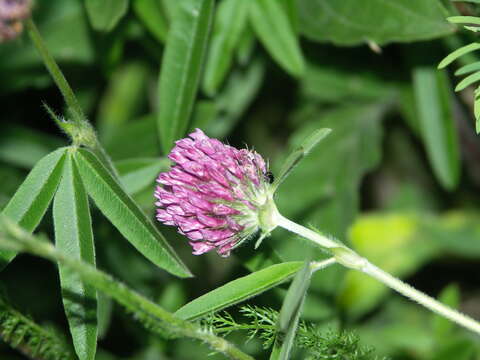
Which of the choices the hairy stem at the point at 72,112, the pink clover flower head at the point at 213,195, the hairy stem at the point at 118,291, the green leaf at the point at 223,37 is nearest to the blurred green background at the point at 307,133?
the green leaf at the point at 223,37

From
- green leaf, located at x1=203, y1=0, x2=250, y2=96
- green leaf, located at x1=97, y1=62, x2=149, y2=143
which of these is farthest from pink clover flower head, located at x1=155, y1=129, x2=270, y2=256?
green leaf, located at x1=97, y1=62, x2=149, y2=143

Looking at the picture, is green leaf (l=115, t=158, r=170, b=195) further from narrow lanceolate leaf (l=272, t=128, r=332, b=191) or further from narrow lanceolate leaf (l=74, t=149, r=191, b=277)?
narrow lanceolate leaf (l=272, t=128, r=332, b=191)

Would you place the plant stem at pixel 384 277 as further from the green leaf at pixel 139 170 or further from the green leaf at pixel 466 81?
the green leaf at pixel 139 170

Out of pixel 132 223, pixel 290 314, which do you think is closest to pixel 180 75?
pixel 132 223

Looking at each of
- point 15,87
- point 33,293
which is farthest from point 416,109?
point 33,293

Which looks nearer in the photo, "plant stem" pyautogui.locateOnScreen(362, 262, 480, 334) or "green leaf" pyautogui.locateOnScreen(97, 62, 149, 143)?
"plant stem" pyautogui.locateOnScreen(362, 262, 480, 334)

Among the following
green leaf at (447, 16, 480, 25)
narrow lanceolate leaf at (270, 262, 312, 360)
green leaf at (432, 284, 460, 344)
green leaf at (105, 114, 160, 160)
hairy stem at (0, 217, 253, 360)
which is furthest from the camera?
green leaf at (432, 284, 460, 344)

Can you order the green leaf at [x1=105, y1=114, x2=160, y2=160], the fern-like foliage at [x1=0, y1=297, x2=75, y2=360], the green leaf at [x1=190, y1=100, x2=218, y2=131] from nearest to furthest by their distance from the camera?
the fern-like foliage at [x1=0, y1=297, x2=75, y2=360] < the green leaf at [x1=190, y1=100, x2=218, y2=131] < the green leaf at [x1=105, y1=114, x2=160, y2=160]
